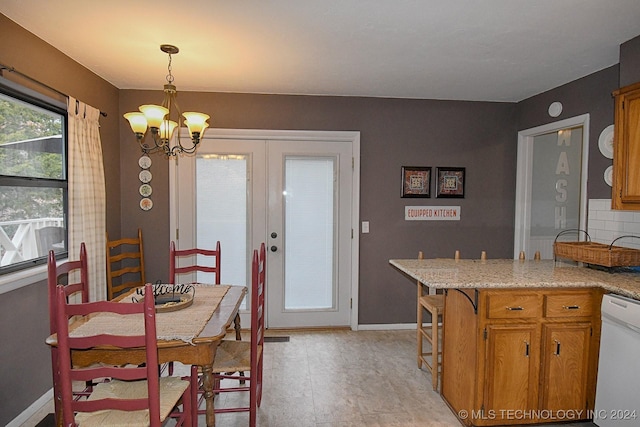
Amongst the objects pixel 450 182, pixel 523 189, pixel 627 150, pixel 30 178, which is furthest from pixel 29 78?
pixel 523 189

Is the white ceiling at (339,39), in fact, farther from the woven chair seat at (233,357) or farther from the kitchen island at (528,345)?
the woven chair seat at (233,357)

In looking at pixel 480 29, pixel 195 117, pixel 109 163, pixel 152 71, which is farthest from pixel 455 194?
pixel 109 163

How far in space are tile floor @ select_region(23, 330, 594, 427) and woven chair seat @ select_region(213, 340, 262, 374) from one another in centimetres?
45

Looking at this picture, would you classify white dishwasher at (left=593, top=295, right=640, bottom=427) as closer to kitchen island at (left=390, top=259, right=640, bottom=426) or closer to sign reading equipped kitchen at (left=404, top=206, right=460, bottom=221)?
kitchen island at (left=390, top=259, right=640, bottom=426)

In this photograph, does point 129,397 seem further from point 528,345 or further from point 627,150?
point 627,150

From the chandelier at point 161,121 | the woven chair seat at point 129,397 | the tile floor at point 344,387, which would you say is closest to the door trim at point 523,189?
the tile floor at point 344,387

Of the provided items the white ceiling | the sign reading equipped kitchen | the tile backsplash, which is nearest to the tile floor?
the sign reading equipped kitchen

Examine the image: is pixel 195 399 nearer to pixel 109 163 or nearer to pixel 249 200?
pixel 249 200

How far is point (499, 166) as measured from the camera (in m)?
4.25

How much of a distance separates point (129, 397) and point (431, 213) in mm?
3272

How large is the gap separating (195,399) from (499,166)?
12.2ft

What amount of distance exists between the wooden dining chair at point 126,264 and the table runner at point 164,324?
5.58ft

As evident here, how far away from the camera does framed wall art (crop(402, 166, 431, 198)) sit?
13.6 feet

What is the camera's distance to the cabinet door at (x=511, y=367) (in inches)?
90.8
